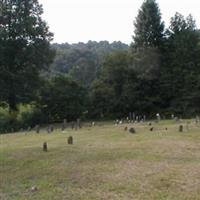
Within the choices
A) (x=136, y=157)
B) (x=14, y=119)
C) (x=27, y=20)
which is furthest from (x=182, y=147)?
(x=27, y=20)

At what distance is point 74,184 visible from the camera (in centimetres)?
1441

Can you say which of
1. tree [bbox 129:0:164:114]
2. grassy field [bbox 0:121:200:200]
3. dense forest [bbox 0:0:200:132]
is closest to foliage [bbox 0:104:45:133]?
dense forest [bbox 0:0:200:132]

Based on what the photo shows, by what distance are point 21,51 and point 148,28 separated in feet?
50.3

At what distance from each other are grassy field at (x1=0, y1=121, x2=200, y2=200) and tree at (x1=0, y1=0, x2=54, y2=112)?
23.7 meters

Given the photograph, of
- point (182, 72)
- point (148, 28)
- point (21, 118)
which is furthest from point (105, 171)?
point (148, 28)

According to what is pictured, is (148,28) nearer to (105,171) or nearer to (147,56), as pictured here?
(147,56)

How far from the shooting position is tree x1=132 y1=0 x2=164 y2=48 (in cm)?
5544

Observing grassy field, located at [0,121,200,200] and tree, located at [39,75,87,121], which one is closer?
grassy field, located at [0,121,200,200]

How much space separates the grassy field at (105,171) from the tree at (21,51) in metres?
23.7

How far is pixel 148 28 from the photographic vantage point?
55.7 m

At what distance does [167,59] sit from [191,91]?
4.95m

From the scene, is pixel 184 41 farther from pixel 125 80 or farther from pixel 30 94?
pixel 30 94

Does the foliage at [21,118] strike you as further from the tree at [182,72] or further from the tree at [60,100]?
the tree at [182,72]

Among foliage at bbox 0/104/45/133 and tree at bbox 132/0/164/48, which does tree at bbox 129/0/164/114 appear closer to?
tree at bbox 132/0/164/48
